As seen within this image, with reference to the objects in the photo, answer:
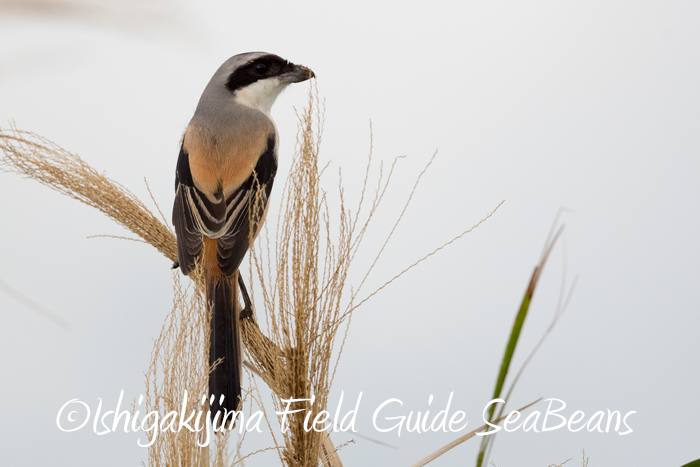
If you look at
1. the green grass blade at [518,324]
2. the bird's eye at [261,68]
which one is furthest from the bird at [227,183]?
the green grass blade at [518,324]

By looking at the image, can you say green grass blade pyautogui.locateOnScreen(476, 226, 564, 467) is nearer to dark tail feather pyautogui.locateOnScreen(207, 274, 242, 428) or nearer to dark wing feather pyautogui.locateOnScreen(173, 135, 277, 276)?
dark tail feather pyautogui.locateOnScreen(207, 274, 242, 428)

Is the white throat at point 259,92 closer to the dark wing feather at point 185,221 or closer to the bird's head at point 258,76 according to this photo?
the bird's head at point 258,76

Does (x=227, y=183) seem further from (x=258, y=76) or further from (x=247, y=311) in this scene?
(x=258, y=76)

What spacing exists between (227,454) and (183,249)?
0.73 meters

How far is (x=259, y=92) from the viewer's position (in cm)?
256

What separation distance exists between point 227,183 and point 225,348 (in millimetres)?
666

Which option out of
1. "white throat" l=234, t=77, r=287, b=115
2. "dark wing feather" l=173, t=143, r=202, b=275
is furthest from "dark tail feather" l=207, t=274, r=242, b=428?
"white throat" l=234, t=77, r=287, b=115

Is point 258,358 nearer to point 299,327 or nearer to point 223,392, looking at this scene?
point 223,392

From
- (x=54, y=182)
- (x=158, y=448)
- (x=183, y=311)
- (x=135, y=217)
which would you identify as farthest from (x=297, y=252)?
(x=54, y=182)

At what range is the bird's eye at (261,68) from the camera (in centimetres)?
251

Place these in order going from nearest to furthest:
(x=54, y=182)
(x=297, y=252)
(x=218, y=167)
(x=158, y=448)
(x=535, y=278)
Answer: (x=535, y=278), (x=297, y=252), (x=158, y=448), (x=54, y=182), (x=218, y=167)

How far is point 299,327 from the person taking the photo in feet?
4.55

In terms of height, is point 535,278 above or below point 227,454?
above

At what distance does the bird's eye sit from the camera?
2.51 m
